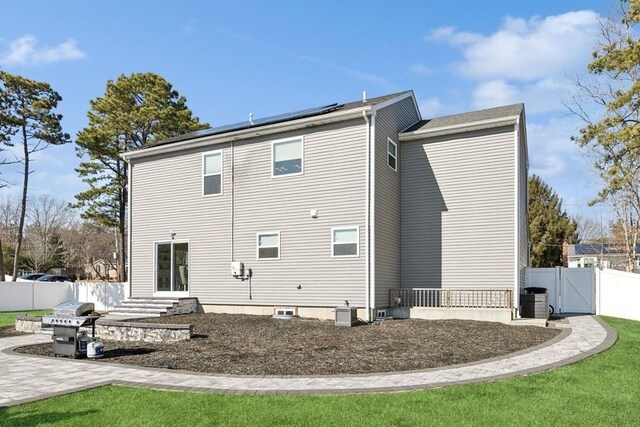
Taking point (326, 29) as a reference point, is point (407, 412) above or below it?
below

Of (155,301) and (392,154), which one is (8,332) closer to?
(155,301)

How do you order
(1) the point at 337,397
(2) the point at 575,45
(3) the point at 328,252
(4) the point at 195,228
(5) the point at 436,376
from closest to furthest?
(1) the point at 337,397 < (5) the point at 436,376 < (3) the point at 328,252 < (4) the point at 195,228 < (2) the point at 575,45

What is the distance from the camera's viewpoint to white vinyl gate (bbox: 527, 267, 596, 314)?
16875 mm

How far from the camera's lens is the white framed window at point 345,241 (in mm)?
13641

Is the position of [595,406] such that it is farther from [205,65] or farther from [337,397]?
[205,65]

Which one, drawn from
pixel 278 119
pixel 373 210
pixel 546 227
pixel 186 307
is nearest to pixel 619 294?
pixel 373 210

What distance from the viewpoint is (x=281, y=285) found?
1467 cm

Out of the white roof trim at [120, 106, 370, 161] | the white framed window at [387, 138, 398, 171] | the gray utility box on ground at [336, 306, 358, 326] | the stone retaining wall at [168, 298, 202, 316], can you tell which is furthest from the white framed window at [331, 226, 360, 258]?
the stone retaining wall at [168, 298, 202, 316]

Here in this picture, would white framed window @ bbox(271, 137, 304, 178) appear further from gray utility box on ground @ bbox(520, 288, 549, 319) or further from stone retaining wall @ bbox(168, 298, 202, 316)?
gray utility box on ground @ bbox(520, 288, 549, 319)

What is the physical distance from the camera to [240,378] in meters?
7.23

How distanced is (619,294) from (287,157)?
11741mm

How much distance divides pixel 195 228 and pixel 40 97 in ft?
51.0

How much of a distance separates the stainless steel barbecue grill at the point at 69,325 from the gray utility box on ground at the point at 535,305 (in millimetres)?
11189

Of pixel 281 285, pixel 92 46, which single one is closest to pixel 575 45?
pixel 281 285
